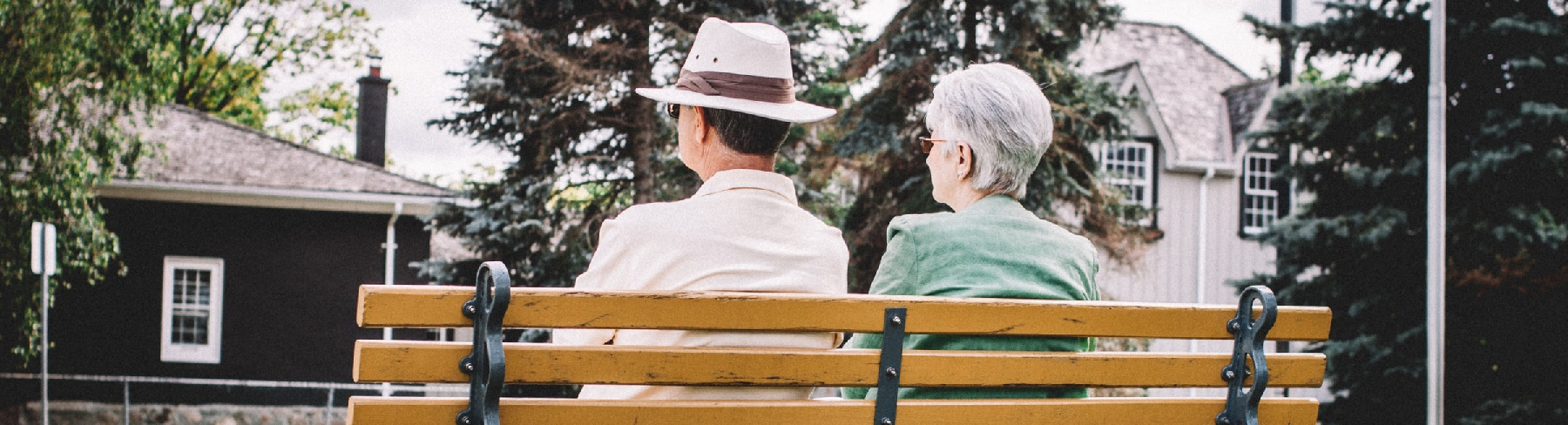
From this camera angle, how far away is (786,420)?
2219mm

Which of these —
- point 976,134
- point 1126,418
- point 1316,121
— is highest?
point 1316,121

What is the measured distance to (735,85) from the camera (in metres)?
2.64

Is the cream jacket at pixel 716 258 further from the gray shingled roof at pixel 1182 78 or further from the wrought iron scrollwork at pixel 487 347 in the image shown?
the gray shingled roof at pixel 1182 78

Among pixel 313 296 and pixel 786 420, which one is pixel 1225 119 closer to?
pixel 313 296

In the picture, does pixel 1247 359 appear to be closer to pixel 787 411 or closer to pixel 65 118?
pixel 787 411

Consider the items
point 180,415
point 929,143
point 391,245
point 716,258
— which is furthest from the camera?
point 391,245

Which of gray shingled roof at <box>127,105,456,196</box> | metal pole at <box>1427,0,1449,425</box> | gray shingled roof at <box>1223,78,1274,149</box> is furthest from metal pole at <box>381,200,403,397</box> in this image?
gray shingled roof at <box>1223,78,1274,149</box>

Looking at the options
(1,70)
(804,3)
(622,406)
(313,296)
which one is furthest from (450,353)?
(313,296)

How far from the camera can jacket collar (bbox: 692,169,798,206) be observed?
8.48 feet

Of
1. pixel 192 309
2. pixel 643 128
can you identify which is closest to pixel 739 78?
pixel 643 128

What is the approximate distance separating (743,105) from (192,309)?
19.2 meters

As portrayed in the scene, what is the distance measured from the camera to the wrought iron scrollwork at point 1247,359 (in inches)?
98.0

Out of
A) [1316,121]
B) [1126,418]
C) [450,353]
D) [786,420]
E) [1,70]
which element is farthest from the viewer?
[1,70]

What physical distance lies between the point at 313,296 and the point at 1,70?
19.5 feet
